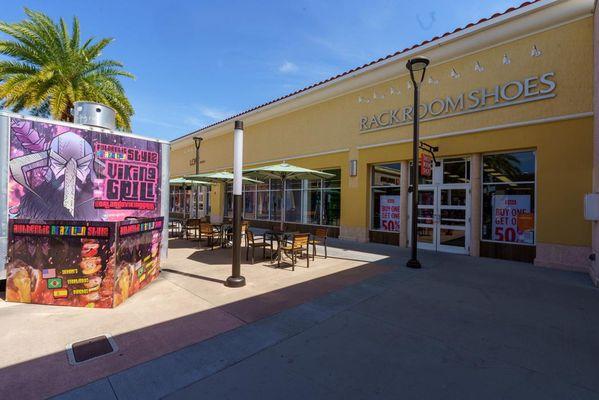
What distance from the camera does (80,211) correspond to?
5.87 m

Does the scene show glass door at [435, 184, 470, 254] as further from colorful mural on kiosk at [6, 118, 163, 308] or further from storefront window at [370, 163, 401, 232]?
colorful mural on kiosk at [6, 118, 163, 308]

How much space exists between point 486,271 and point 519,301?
2.32 metres

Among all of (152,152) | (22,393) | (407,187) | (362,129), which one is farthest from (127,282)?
(362,129)

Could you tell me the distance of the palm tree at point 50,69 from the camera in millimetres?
10938

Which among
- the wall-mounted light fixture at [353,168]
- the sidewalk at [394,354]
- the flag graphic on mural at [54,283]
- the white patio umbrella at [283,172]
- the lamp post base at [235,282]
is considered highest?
the wall-mounted light fixture at [353,168]

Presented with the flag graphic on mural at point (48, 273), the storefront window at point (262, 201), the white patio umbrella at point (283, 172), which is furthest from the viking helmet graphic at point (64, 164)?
the storefront window at point (262, 201)

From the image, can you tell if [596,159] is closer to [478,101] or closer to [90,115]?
[478,101]

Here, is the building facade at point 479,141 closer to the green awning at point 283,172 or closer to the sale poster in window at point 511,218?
the sale poster in window at point 511,218

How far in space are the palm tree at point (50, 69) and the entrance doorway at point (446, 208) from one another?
44.3 ft

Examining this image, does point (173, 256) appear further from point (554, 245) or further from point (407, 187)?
point (554, 245)

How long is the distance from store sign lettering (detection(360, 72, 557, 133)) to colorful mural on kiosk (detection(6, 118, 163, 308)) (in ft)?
26.6

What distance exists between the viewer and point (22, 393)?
2613 millimetres

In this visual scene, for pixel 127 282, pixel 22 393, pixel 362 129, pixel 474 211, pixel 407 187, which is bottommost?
pixel 22 393

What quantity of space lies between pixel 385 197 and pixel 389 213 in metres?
0.64
